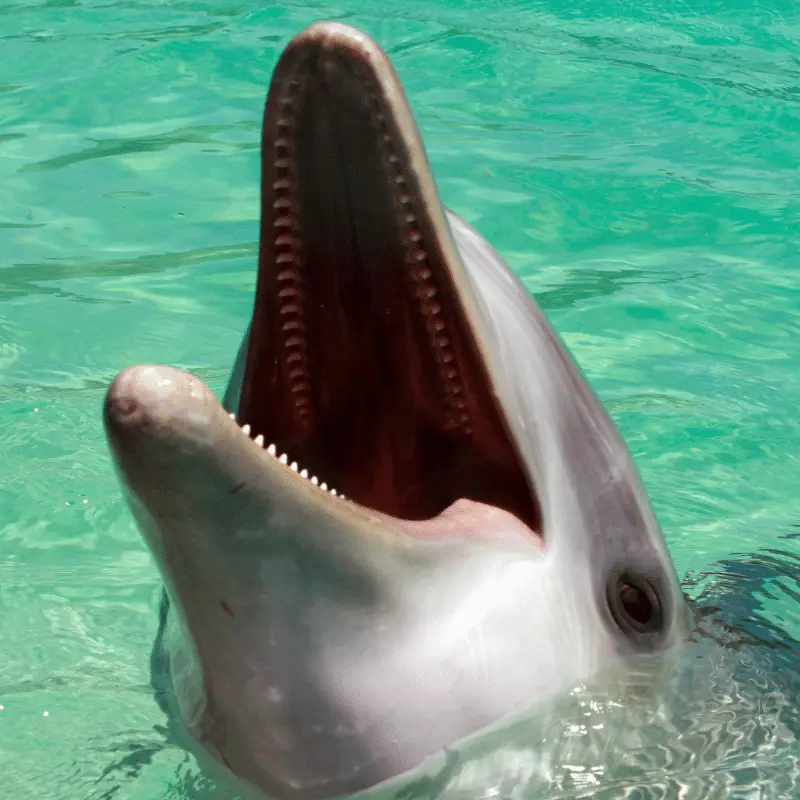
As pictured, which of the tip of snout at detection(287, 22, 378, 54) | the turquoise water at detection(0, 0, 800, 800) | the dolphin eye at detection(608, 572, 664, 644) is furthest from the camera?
the turquoise water at detection(0, 0, 800, 800)

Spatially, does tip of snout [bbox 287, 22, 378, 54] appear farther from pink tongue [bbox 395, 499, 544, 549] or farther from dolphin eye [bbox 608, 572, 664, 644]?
dolphin eye [bbox 608, 572, 664, 644]

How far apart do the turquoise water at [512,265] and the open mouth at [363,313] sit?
0.67 metres

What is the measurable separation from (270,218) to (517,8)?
36.4ft

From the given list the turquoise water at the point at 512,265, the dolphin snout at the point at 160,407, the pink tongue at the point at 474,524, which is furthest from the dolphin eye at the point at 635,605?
the dolphin snout at the point at 160,407

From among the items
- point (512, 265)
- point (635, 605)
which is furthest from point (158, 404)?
point (512, 265)

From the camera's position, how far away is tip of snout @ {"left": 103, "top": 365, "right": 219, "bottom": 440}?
2387 millimetres

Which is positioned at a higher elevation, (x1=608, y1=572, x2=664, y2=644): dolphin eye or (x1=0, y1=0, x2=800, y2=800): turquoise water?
(x1=608, y1=572, x2=664, y2=644): dolphin eye

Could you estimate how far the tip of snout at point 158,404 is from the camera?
239cm

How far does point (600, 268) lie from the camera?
8.41 m

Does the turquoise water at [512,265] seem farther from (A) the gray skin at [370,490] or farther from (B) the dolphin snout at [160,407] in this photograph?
(B) the dolphin snout at [160,407]

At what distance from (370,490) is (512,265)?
5.16 meters

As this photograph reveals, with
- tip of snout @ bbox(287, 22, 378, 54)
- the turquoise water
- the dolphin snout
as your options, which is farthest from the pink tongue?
tip of snout @ bbox(287, 22, 378, 54)

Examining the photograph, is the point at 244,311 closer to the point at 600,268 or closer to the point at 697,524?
the point at 600,268

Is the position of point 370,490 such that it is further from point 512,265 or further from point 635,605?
point 512,265
